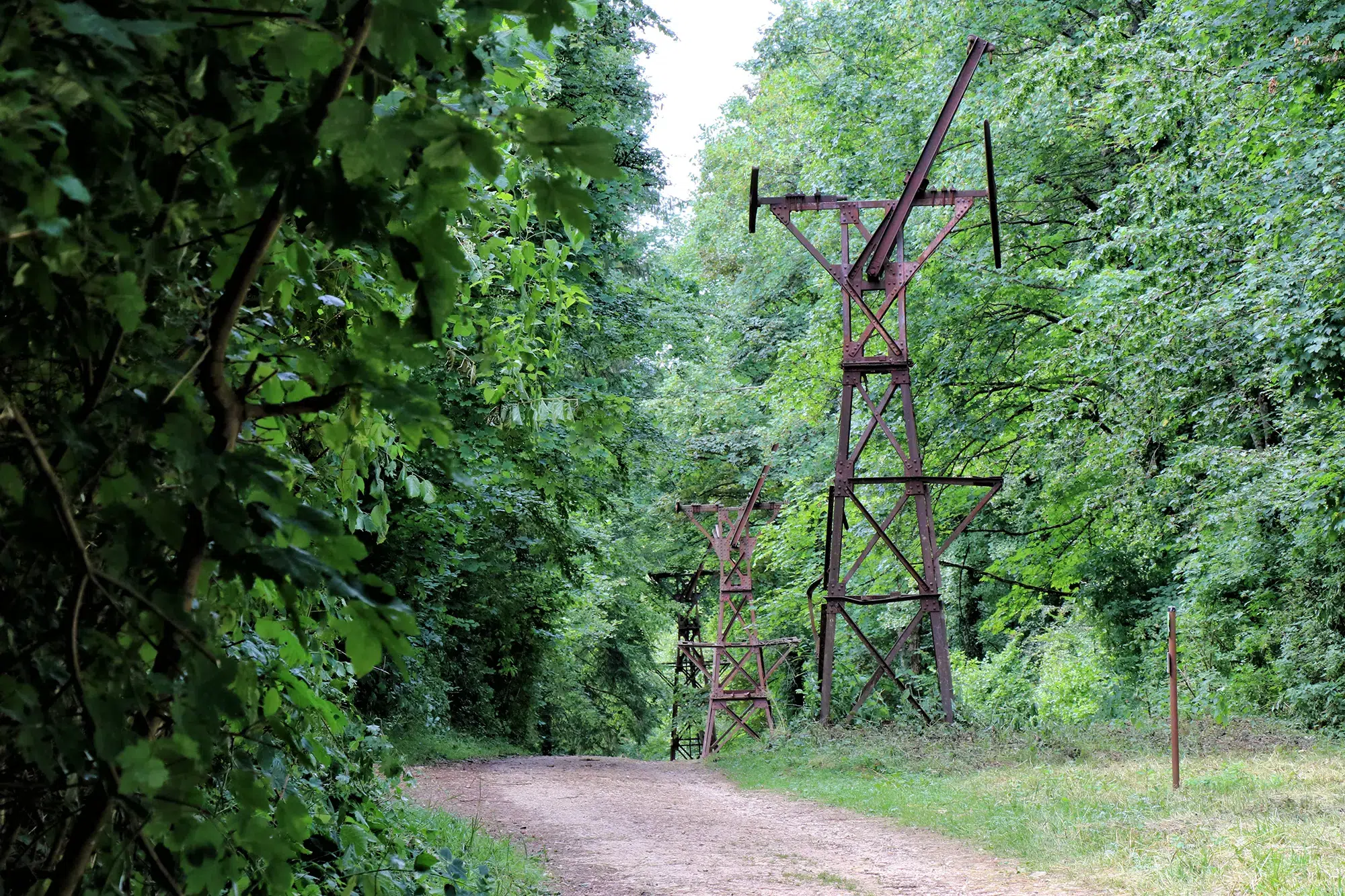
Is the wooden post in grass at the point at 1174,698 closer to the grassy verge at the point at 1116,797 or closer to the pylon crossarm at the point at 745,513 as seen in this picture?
the grassy verge at the point at 1116,797

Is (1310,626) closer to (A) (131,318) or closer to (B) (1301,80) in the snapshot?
(B) (1301,80)

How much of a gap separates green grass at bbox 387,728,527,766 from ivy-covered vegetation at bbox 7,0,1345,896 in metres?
0.20

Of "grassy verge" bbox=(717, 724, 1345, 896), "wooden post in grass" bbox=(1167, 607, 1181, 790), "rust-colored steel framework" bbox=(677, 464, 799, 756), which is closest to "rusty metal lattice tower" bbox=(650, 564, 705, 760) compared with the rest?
"rust-colored steel framework" bbox=(677, 464, 799, 756)

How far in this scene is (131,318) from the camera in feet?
4.45

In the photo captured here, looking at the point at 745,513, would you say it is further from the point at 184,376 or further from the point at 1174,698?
the point at 184,376

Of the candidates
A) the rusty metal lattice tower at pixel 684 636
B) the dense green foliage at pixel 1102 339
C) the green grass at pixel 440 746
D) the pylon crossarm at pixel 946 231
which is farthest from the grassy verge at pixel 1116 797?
the rusty metal lattice tower at pixel 684 636

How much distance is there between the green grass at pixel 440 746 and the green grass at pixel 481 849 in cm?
467

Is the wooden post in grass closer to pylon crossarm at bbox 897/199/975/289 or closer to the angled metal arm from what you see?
pylon crossarm at bbox 897/199/975/289

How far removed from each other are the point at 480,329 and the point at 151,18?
12.8 ft

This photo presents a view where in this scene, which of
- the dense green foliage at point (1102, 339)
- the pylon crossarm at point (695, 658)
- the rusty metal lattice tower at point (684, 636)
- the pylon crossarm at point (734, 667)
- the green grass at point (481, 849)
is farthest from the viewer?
the rusty metal lattice tower at point (684, 636)

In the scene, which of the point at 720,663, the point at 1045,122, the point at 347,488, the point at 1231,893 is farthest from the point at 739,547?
the point at 347,488

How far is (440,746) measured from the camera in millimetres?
16312

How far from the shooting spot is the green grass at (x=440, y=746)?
14609 mm

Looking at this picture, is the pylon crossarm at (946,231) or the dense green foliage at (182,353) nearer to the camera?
the dense green foliage at (182,353)
